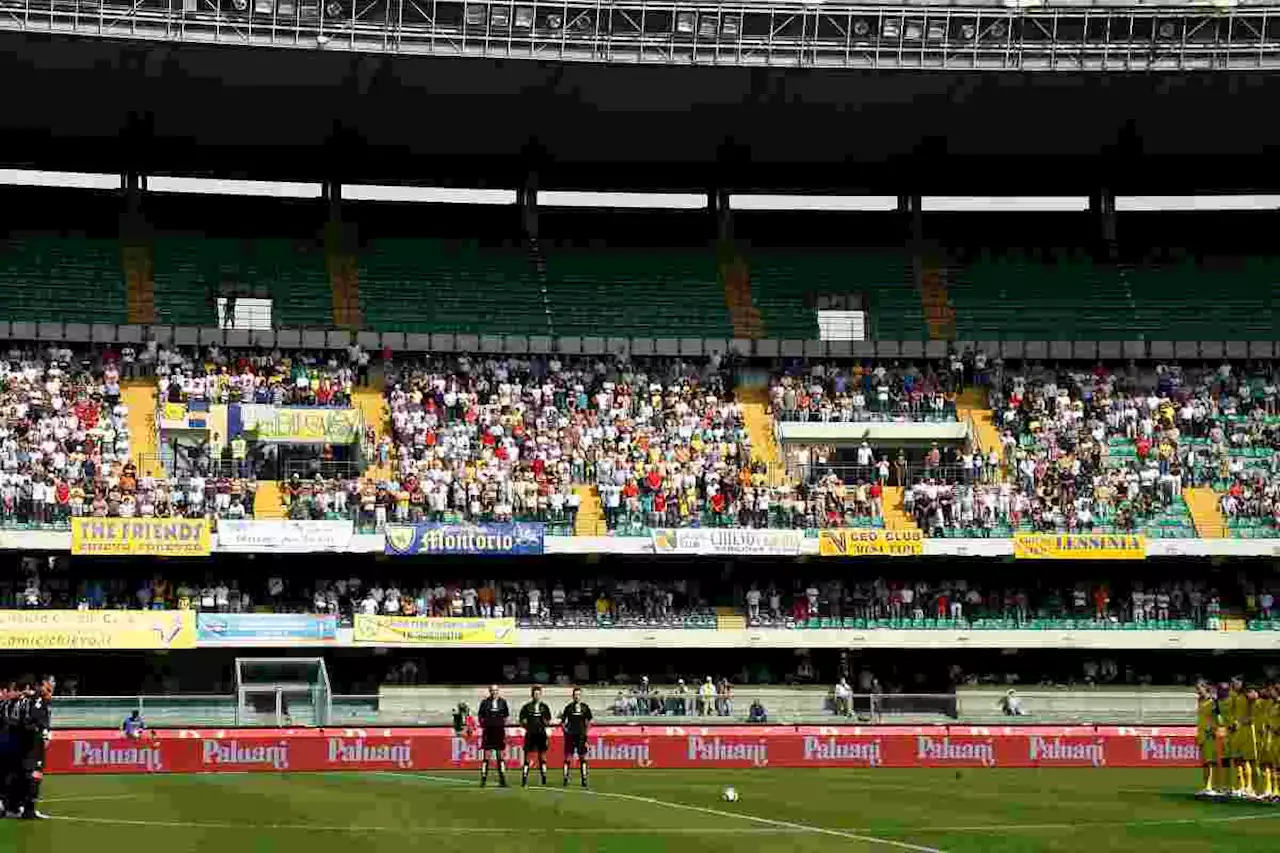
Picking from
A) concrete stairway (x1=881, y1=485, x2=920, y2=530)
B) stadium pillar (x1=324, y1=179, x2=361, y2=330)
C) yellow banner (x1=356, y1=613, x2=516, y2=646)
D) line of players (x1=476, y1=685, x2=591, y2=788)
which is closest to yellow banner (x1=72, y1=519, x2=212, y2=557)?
yellow banner (x1=356, y1=613, x2=516, y2=646)

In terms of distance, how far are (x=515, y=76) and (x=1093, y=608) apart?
70.1ft

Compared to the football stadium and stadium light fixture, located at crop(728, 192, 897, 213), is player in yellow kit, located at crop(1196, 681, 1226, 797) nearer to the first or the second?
the football stadium

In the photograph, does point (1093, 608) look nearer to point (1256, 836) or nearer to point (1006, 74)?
point (1006, 74)

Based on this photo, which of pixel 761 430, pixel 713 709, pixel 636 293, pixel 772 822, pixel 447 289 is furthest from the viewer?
pixel 636 293

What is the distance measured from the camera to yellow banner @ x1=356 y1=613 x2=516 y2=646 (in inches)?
1860

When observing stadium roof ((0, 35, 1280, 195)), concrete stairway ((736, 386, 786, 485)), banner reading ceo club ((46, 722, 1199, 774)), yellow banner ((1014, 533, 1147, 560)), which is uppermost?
stadium roof ((0, 35, 1280, 195))

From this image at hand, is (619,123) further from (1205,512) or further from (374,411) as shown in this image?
(1205,512)

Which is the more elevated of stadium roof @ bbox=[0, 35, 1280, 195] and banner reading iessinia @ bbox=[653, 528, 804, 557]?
stadium roof @ bbox=[0, 35, 1280, 195]

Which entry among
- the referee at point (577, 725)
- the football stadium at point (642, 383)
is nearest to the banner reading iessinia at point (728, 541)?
the football stadium at point (642, 383)

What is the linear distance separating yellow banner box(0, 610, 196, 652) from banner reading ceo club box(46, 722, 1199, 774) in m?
8.02

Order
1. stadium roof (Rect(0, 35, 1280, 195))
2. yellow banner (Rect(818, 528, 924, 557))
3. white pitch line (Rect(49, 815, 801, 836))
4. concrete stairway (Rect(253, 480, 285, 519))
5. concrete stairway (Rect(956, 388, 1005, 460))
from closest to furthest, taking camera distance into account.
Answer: white pitch line (Rect(49, 815, 801, 836))
concrete stairway (Rect(253, 480, 285, 519))
yellow banner (Rect(818, 528, 924, 557))
stadium roof (Rect(0, 35, 1280, 195))
concrete stairway (Rect(956, 388, 1005, 460))

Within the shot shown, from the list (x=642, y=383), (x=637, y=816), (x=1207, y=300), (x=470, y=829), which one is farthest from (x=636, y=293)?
(x=470, y=829)

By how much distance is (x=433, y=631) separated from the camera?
47.7m

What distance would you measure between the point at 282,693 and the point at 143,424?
1428cm
